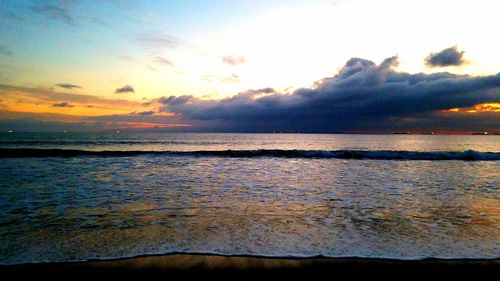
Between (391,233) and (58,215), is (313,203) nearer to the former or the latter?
(391,233)

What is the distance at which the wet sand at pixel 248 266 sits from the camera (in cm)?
411

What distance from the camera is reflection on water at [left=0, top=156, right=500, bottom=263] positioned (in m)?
5.04

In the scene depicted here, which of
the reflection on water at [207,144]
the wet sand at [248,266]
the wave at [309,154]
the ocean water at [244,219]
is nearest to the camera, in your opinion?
the wet sand at [248,266]

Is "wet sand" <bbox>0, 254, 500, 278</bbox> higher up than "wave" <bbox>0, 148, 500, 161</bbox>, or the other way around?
"wet sand" <bbox>0, 254, 500, 278</bbox>

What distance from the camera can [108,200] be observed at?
8648 millimetres

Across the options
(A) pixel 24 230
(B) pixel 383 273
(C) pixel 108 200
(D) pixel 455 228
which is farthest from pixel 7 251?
(D) pixel 455 228

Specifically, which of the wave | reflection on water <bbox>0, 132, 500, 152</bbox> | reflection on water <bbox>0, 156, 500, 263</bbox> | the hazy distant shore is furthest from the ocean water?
reflection on water <bbox>0, 132, 500, 152</bbox>

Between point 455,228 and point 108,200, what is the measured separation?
8.75 meters

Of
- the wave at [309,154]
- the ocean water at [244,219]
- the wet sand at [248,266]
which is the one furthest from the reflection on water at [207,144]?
the wet sand at [248,266]

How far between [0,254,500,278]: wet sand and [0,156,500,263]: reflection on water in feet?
0.90

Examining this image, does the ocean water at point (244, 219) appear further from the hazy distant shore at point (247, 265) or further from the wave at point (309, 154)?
the wave at point (309, 154)

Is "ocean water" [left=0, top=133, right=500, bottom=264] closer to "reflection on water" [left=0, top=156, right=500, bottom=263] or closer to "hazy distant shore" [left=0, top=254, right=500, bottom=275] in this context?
"reflection on water" [left=0, top=156, right=500, bottom=263]

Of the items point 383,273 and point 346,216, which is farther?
point 346,216

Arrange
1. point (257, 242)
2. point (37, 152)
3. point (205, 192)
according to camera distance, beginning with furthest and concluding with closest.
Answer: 1. point (37, 152)
2. point (205, 192)
3. point (257, 242)
